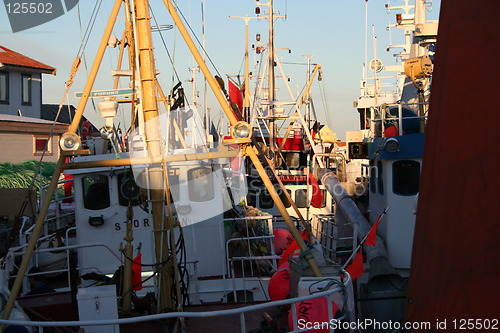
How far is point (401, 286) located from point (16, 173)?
16.8 meters

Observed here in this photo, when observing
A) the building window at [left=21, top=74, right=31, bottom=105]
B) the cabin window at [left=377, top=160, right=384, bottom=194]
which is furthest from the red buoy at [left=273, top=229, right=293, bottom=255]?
the building window at [left=21, top=74, right=31, bottom=105]

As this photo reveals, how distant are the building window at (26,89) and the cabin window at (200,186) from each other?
808 inches

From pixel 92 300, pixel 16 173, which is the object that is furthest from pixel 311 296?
pixel 16 173

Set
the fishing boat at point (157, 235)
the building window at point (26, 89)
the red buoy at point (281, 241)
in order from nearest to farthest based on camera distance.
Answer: the fishing boat at point (157, 235) < the red buoy at point (281, 241) < the building window at point (26, 89)

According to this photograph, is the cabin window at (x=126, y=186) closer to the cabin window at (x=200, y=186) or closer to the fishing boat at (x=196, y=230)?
the fishing boat at (x=196, y=230)

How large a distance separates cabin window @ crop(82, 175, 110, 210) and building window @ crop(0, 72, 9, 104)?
18.9 m

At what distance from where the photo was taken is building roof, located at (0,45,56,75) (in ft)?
90.4

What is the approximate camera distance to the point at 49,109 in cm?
3688

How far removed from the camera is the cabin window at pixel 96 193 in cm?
1072

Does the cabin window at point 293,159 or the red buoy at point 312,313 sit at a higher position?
the cabin window at point 293,159

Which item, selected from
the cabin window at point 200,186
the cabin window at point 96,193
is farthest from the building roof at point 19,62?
the cabin window at point 200,186

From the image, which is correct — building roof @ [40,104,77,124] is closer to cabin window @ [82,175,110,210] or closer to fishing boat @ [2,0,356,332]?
fishing boat @ [2,0,356,332]

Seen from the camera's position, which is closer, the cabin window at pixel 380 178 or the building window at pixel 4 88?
the cabin window at pixel 380 178

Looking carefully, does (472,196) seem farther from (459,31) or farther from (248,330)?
(248,330)
